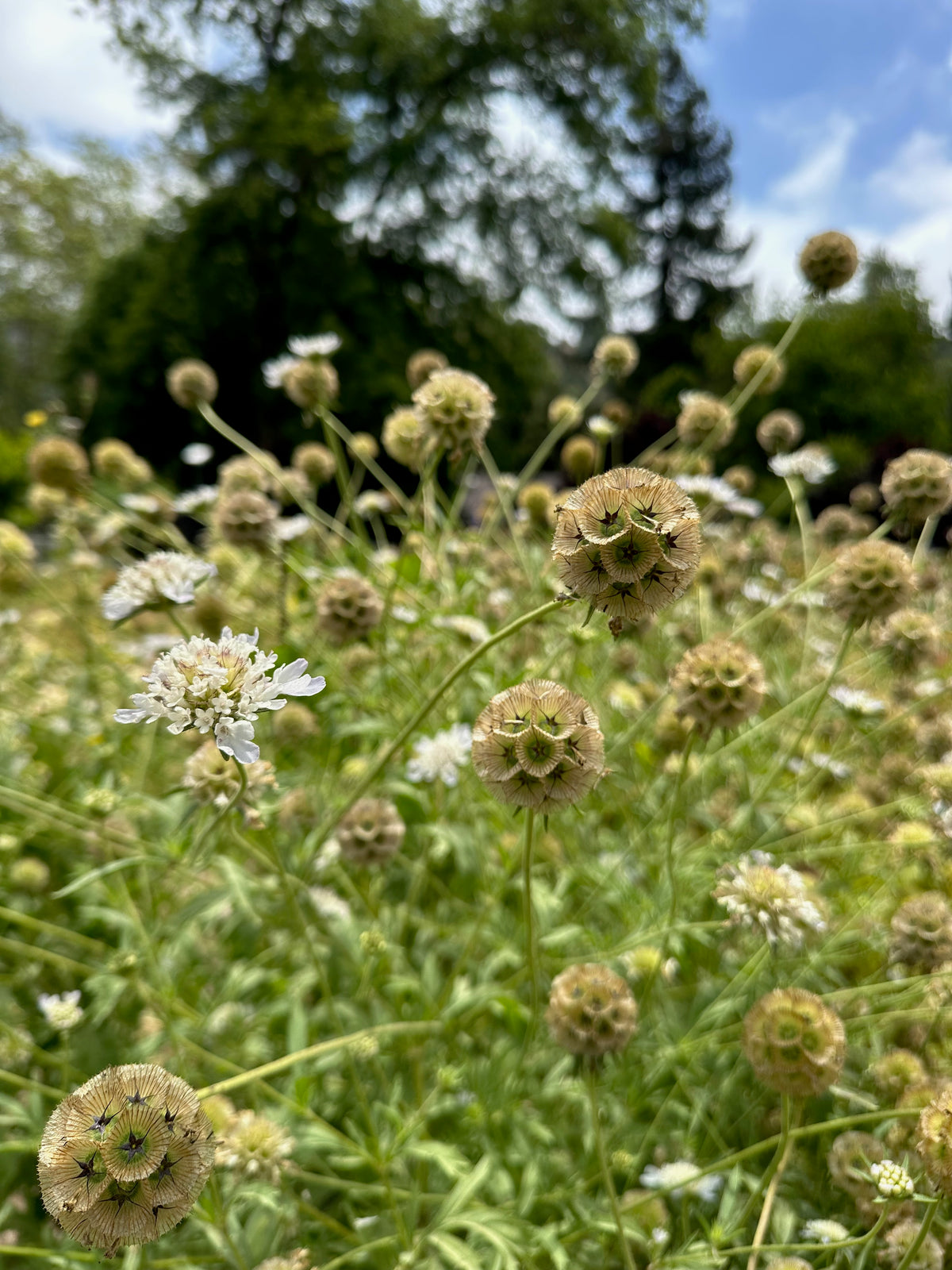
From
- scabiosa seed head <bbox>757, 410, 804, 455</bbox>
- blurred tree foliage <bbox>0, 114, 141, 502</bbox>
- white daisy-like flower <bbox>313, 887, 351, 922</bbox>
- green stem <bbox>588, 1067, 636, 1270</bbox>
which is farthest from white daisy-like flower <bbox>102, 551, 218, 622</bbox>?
blurred tree foliage <bbox>0, 114, 141, 502</bbox>

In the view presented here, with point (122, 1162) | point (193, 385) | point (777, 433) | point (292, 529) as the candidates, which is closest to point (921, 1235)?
point (122, 1162)

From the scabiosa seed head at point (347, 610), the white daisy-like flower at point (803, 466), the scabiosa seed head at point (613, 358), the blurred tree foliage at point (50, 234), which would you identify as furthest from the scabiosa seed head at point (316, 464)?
the blurred tree foliage at point (50, 234)

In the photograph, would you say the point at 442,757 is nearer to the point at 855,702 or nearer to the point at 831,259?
the point at 855,702

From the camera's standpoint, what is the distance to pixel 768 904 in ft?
3.84

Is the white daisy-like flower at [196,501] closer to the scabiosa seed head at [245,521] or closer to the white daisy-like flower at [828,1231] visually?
the scabiosa seed head at [245,521]

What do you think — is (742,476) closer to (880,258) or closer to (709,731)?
(709,731)

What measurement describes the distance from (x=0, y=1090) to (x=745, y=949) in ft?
5.47

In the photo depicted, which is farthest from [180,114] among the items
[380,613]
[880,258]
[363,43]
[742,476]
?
[880,258]

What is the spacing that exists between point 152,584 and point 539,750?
79cm

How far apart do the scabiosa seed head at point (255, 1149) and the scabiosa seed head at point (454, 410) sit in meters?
1.12

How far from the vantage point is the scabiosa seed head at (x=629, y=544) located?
28.4 inches

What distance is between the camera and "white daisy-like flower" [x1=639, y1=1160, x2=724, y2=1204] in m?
1.29

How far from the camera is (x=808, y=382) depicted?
41.3ft

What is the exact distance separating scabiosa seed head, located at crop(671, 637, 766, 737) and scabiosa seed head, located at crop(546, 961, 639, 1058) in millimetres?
419
